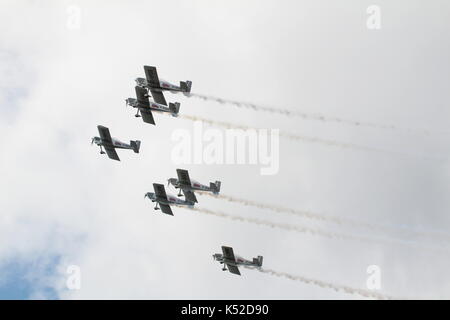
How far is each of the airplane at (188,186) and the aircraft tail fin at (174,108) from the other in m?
7.65

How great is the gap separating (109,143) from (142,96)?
8618 millimetres

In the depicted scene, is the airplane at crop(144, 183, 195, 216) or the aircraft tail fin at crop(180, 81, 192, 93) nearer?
the aircraft tail fin at crop(180, 81, 192, 93)

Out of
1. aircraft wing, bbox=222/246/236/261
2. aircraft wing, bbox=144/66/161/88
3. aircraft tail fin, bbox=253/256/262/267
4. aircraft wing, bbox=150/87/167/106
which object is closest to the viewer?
aircraft wing, bbox=144/66/161/88

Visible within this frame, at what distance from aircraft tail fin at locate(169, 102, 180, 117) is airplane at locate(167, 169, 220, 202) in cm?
765

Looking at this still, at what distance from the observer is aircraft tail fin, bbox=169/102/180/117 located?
335ft

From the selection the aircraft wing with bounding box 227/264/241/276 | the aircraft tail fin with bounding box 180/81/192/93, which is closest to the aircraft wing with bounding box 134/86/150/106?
the aircraft tail fin with bounding box 180/81/192/93

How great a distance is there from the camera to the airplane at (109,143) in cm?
10396

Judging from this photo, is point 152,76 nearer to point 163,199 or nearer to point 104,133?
point 104,133

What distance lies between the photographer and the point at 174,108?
102 m

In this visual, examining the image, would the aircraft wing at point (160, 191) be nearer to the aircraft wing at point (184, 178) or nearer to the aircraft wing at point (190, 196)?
the aircraft wing at point (184, 178)

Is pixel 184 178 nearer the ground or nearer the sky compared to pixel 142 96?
nearer the ground

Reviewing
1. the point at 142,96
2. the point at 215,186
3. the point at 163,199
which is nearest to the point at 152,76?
the point at 142,96

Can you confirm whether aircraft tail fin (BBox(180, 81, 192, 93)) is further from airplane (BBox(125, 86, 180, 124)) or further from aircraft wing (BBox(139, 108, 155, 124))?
aircraft wing (BBox(139, 108, 155, 124))

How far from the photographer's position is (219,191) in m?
103
